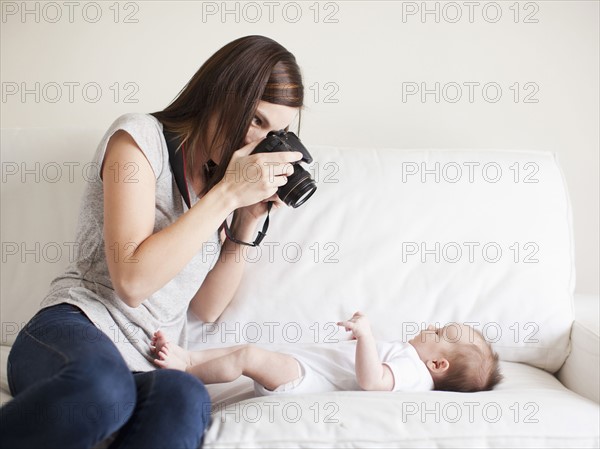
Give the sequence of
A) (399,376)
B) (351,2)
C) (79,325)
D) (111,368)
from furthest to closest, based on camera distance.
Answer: (351,2)
(399,376)
(79,325)
(111,368)

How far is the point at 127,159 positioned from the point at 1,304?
61cm

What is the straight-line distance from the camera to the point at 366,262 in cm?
159

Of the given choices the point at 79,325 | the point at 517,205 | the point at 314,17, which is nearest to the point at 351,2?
the point at 314,17

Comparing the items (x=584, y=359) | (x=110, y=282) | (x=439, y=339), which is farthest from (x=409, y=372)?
(x=110, y=282)

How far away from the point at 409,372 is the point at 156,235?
0.57 m

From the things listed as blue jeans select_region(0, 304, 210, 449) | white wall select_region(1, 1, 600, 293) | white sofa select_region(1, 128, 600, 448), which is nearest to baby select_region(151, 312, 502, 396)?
white sofa select_region(1, 128, 600, 448)

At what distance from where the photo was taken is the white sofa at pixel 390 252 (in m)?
1.57

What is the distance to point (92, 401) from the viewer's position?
3.25 ft

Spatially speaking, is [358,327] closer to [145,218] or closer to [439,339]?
[439,339]

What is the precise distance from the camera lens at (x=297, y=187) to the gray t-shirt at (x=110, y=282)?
0.20m

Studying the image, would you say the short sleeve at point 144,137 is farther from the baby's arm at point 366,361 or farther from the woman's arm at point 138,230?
the baby's arm at point 366,361

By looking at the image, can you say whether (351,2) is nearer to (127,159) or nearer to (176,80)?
(176,80)

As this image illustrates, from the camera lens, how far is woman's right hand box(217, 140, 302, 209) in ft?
4.29

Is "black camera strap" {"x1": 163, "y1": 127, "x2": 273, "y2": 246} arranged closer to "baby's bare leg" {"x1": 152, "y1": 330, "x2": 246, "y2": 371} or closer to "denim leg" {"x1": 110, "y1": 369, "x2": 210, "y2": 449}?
"baby's bare leg" {"x1": 152, "y1": 330, "x2": 246, "y2": 371}
